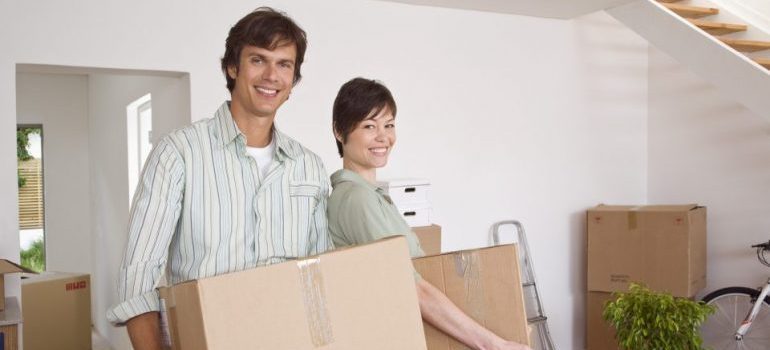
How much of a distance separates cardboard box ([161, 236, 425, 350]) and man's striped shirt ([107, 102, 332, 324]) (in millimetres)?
170

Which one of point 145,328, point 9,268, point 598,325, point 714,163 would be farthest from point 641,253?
point 145,328

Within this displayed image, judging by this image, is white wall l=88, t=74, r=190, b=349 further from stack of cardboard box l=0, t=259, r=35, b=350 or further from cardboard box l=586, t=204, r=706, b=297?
cardboard box l=586, t=204, r=706, b=297

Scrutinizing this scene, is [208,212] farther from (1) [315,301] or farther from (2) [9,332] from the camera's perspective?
(2) [9,332]

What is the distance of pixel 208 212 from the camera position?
1.42 metres

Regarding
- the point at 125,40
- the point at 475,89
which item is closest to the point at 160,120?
the point at 125,40

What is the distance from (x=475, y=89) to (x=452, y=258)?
315 cm

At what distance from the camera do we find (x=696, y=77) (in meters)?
4.84

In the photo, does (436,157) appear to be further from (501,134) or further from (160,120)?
(160,120)

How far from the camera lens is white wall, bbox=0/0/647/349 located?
3.46 meters

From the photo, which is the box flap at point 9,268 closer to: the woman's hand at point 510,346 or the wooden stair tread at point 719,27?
the woman's hand at point 510,346

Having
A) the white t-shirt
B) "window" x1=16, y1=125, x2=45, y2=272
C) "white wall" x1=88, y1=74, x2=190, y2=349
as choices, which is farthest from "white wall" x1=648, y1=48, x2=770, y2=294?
"window" x1=16, y1=125, x2=45, y2=272

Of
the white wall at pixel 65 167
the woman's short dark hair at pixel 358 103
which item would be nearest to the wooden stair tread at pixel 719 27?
the woman's short dark hair at pixel 358 103

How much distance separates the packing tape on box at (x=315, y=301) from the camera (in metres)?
1.11

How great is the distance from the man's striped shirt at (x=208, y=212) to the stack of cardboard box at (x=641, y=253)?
11.1 ft
